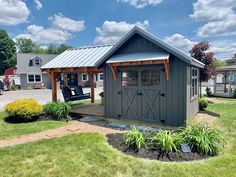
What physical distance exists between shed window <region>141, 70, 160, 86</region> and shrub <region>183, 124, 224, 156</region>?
103 inches

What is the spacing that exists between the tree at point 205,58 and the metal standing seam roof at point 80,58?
8.06 m

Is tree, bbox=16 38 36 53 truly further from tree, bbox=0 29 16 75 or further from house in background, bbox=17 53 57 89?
house in background, bbox=17 53 57 89

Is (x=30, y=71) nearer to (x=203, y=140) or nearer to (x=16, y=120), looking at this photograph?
(x=16, y=120)

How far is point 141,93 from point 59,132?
355 cm

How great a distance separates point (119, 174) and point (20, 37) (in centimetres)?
7771

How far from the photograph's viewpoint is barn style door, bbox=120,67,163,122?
8.02m

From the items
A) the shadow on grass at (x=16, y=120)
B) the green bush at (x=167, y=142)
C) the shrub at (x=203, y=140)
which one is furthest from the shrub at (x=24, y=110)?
the shrub at (x=203, y=140)

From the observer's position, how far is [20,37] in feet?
234

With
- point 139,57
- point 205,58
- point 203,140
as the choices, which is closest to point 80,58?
point 139,57

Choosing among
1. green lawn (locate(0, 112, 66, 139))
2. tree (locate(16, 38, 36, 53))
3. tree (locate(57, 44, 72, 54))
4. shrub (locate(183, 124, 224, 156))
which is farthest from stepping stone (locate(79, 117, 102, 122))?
tree (locate(16, 38, 36, 53))

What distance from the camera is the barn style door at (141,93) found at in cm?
802

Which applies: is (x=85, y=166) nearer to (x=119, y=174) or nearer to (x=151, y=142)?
(x=119, y=174)

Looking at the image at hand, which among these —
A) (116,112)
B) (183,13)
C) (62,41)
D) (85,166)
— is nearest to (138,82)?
(116,112)

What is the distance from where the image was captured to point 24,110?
346 inches
